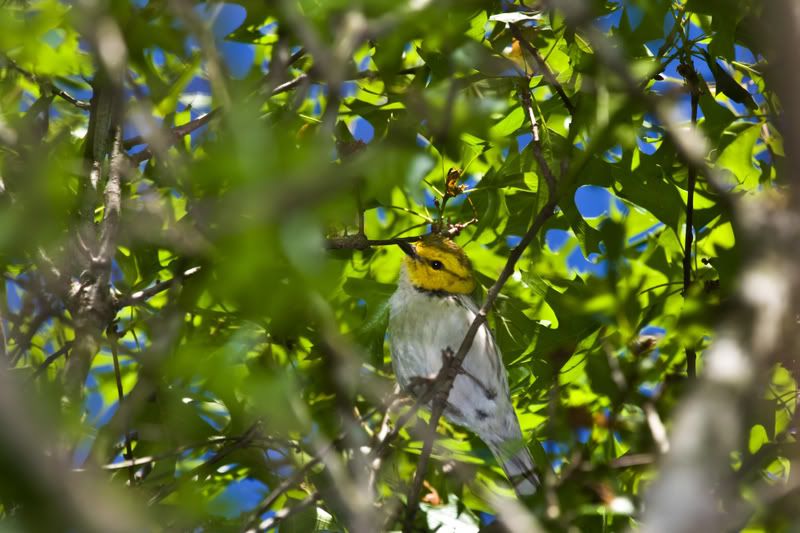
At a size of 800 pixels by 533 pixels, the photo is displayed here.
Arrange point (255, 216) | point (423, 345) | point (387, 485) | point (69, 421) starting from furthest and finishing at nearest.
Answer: point (423, 345) < point (387, 485) < point (69, 421) < point (255, 216)

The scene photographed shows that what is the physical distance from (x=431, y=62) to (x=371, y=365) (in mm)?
1627

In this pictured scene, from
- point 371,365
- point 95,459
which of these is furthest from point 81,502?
point 371,365

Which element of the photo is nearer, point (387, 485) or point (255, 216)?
point (255, 216)

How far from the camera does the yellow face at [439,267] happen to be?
374cm

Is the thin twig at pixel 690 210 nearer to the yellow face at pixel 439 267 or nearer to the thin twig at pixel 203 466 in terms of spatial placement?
the yellow face at pixel 439 267

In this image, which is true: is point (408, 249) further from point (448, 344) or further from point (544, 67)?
point (544, 67)

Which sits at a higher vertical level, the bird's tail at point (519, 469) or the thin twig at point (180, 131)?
the thin twig at point (180, 131)

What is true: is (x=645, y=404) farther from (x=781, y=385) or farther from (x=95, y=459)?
(x=95, y=459)

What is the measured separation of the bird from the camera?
3.72 m

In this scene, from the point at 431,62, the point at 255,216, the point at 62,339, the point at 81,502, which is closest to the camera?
the point at 81,502

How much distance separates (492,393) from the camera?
12.4 ft

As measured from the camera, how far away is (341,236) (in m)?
3.01

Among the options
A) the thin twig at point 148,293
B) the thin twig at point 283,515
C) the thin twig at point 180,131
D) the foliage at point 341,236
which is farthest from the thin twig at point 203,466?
the thin twig at point 180,131

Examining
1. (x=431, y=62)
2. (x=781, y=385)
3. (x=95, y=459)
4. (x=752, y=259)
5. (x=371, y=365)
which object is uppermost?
(x=752, y=259)
